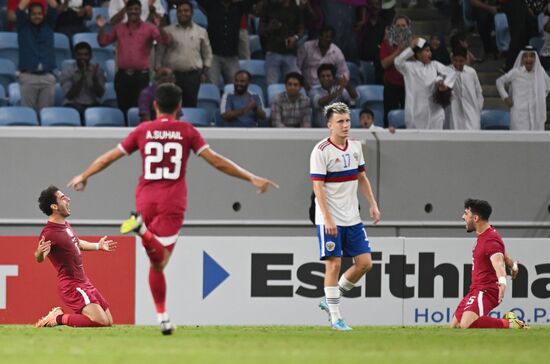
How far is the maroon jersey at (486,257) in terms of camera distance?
1371cm

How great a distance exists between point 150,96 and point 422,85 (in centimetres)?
376

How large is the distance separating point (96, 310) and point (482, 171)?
6.53 metres

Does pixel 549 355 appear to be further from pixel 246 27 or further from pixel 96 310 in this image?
pixel 246 27

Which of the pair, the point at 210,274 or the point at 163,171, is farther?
the point at 210,274

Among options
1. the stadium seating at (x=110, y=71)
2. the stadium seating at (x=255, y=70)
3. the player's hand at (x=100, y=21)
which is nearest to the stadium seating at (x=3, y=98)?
the stadium seating at (x=110, y=71)

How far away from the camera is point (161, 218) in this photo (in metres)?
10.6

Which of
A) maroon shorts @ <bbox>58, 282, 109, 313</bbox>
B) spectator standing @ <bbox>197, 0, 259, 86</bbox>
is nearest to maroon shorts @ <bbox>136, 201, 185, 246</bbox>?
maroon shorts @ <bbox>58, 282, 109, 313</bbox>

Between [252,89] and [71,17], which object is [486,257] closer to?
[252,89]

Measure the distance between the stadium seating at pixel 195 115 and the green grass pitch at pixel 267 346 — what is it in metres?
6.19

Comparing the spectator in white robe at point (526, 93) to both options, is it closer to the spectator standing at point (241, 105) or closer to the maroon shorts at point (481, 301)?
the spectator standing at point (241, 105)

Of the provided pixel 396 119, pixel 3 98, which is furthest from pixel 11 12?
pixel 396 119

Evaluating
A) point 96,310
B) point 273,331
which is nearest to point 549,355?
point 273,331

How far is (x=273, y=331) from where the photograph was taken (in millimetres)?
12180

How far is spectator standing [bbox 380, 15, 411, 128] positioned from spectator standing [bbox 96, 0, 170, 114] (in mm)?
3222
